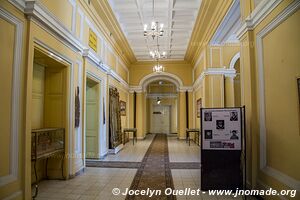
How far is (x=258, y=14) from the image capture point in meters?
3.72

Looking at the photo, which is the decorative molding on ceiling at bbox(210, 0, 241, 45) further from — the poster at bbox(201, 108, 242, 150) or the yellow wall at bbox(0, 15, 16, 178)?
the yellow wall at bbox(0, 15, 16, 178)

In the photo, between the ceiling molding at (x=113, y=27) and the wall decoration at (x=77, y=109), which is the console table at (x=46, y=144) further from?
the ceiling molding at (x=113, y=27)

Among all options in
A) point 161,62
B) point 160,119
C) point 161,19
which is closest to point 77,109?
point 161,19

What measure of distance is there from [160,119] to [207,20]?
13.6m

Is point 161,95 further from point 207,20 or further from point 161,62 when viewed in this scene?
point 207,20

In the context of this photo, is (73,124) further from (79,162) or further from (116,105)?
(116,105)

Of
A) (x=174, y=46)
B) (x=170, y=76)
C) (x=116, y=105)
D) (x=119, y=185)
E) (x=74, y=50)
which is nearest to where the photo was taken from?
(x=119, y=185)

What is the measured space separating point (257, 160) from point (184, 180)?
1650mm

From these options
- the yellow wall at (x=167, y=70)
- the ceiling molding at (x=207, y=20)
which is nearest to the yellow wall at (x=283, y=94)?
the ceiling molding at (x=207, y=20)

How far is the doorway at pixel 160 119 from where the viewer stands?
1983cm

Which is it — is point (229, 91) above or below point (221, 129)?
above

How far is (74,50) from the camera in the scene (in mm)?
5152

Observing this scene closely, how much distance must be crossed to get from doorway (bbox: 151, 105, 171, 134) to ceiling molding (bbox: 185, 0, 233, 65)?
10655 millimetres

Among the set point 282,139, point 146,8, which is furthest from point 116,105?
Answer: point 282,139
